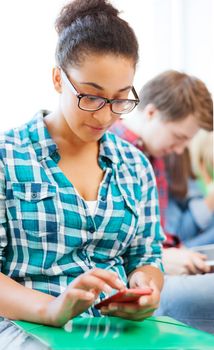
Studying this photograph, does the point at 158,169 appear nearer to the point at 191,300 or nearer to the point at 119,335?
the point at 191,300

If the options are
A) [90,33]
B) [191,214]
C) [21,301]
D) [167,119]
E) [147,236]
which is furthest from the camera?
[191,214]

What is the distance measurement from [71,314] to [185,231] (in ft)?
4.42

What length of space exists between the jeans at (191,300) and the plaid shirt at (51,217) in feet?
1.01

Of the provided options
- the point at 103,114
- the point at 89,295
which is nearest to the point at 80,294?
the point at 89,295

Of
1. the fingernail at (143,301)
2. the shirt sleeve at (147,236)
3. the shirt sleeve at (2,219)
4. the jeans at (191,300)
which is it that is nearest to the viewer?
the fingernail at (143,301)

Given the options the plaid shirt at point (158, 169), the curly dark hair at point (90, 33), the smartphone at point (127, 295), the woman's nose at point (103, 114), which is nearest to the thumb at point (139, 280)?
the smartphone at point (127, 295)

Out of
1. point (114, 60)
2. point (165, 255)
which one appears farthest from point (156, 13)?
point (114, 60)

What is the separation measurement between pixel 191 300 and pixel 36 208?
601 mm

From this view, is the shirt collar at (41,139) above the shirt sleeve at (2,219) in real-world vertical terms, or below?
above

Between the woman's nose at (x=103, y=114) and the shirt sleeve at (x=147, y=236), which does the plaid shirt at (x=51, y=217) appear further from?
the woman's nose at (x=103, y=114)

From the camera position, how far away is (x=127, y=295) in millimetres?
1055

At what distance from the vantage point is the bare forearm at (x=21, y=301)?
43.4 inches

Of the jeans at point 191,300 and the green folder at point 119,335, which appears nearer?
the green folder at point 119,335

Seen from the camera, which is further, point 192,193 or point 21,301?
point 192,193
